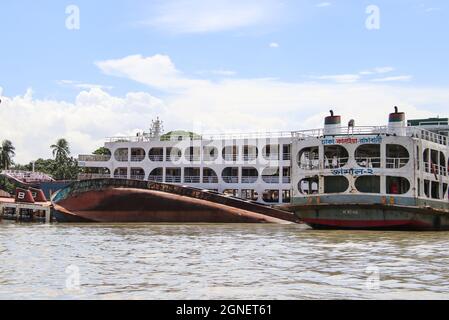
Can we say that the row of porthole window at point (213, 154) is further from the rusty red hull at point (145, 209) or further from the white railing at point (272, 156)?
the rusty red hull at point (145, 209)

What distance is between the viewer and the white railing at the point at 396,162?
28.2 meters

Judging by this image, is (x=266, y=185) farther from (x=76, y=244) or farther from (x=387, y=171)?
(x=76, y=244)

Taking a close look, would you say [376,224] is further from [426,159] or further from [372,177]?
[426,159]

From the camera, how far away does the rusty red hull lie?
3638 centimetres

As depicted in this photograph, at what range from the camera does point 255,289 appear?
10.4m

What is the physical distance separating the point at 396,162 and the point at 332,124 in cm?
372

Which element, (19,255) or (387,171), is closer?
(19,255)

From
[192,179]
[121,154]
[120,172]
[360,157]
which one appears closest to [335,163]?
[360,157]

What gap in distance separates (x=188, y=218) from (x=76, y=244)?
17370 mm

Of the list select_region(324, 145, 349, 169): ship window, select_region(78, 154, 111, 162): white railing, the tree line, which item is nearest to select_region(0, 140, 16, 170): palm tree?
the tree line

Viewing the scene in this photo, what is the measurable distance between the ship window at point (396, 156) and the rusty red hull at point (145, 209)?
354 inches

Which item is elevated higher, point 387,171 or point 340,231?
point 387,171

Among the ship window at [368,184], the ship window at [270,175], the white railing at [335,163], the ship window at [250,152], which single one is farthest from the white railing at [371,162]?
the ship window at [250,152]
